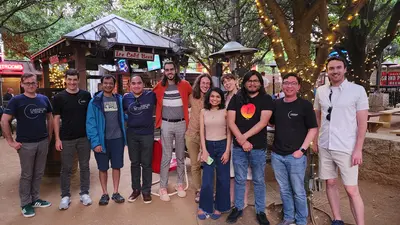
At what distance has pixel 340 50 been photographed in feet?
33.0

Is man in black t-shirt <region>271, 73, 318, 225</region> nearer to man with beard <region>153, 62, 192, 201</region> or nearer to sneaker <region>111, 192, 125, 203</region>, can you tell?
man with beard <region>153, 62, 192, 201</region>

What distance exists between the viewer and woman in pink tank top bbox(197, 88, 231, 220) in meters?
3.34

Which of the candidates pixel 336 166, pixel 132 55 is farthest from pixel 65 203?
pixel 132 55

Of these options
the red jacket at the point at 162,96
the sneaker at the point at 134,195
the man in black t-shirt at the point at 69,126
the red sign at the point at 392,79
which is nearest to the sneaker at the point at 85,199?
the man in black t-shirt at the point at 69,126

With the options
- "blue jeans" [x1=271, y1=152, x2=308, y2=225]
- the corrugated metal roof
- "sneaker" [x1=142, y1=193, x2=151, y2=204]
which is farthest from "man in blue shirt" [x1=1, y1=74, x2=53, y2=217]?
the corrugated metal roof

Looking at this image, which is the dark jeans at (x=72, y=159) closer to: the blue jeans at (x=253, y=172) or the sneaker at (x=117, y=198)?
the sneaker at (x=117, y=198)

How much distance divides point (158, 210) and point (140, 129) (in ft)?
3.61

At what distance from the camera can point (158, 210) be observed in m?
3.69

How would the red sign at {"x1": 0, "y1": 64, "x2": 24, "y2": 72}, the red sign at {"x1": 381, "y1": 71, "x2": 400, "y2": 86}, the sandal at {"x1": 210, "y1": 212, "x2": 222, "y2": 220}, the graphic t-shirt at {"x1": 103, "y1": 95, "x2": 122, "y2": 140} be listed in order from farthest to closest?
1. the red sign at {"x1": 381, "y1": 71, "x2": 400, "y2": 86}
2. the red sign at {"x1": 0, "y1": 64, "x2": 24, "y2": 72}
3. the graphic t-shirt at {"x1": 103, "y1": 95, "x2": 122, "y2": 140}
4. the sandal at {"x1": 210, "y1": 212, "x2": 222, "y2": 220}

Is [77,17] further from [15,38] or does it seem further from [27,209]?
[27,209]

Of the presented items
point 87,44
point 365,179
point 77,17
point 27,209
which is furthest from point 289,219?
point 77,17

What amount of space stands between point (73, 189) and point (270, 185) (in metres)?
3.19

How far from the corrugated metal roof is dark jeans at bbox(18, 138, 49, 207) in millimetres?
3719

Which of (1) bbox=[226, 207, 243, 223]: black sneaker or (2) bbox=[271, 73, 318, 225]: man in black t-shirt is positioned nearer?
(2) bbox=[271, 73, 318, 225]: man in black t-shirt
